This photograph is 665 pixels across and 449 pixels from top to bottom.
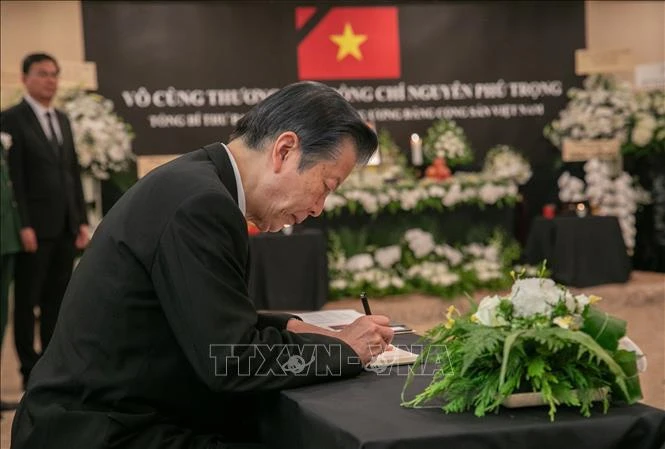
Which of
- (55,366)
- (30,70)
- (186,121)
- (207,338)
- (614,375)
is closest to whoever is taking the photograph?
(614,375)

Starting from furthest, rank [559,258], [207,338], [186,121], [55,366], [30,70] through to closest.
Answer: [186,121] → [559,258] → [30,70] → [55,366] → [207,338]

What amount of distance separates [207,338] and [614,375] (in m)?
0.69

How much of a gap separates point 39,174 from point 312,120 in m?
3.81

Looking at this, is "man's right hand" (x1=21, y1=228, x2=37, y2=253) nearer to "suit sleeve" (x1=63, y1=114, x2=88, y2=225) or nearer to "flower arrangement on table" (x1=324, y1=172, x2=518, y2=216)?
"suit sleeve" (x1=63, y1=114, x2=88, y2=225)

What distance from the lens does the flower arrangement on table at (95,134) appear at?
6.63 metres

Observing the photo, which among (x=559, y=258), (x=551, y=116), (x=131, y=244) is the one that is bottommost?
(x=559, y=258)

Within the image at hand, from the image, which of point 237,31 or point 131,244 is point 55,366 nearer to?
point 131,244

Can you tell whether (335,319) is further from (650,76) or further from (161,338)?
(650,76)

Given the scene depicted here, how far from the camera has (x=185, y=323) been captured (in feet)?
5.78

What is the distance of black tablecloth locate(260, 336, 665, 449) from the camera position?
59.4 inches

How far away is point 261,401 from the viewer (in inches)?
77.0

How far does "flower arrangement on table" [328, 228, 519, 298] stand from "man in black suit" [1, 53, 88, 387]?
2.14 metres

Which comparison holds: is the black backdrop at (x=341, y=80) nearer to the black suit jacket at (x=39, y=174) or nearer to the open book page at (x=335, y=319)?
the black suit jacket at (x=39, y=174)

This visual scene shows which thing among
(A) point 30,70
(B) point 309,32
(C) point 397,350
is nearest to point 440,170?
(B) point 309,32
